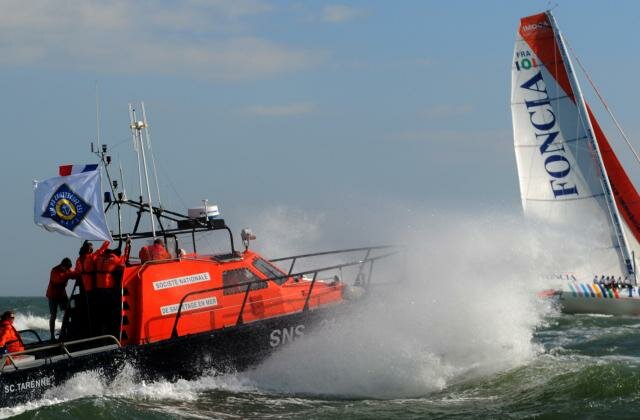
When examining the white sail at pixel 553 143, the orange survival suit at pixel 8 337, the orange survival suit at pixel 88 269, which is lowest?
the orange survival suit at pixel 8 337

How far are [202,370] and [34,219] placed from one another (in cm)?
274

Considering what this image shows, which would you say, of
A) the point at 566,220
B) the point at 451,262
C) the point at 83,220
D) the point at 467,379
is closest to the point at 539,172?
the point at 566,220

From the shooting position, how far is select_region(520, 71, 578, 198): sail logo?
26156 millimetres

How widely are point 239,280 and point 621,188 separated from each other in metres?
16.9

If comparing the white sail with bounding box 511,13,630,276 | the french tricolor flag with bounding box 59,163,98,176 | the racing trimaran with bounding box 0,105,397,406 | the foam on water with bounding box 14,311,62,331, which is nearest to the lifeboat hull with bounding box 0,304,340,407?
the racing trimaran with bounding box 0,105,397,406

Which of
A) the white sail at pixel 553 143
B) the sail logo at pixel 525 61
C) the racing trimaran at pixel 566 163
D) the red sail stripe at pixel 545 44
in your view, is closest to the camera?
the racing trimaran at pixel 566 163

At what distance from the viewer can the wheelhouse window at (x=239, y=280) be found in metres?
12.1

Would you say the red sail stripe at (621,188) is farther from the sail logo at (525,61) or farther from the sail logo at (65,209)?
the sail logo at (65,209)

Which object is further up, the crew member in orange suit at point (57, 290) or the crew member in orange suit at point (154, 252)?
the crew member in orange suit at point (154, 252)

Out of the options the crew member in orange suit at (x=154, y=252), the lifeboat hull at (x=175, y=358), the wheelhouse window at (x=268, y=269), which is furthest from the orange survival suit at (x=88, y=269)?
the wheelhouse window at (x=268, y=269)

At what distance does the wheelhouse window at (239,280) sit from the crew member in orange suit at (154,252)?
84cm

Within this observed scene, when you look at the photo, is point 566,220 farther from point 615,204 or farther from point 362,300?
point 362,300

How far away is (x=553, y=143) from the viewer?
26.2 m

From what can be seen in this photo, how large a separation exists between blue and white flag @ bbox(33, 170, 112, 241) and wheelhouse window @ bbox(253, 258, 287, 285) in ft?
7.23
